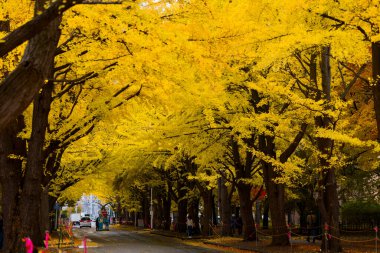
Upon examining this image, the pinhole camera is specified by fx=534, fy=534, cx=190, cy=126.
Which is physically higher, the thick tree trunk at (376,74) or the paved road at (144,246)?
the thick tree trunk at (376,74)

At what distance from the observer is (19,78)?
6.11 m

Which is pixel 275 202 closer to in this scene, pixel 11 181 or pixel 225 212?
pixel 225 212

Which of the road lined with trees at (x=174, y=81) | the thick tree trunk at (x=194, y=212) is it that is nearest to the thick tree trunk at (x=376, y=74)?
the road lined with trees at (x=174, y=81)

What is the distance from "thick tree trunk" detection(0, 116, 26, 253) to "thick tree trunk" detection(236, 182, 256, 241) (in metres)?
15.2

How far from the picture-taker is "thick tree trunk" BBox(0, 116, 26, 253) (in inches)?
544

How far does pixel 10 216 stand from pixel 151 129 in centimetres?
865

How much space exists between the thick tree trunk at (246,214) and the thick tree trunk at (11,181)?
15222 mm

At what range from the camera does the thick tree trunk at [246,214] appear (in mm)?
27922

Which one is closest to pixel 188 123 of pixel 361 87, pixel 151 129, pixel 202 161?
pixel 151 129

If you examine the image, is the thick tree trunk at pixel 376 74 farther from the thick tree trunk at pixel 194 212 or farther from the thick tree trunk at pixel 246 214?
the thick tree trunk at pixel 194 212

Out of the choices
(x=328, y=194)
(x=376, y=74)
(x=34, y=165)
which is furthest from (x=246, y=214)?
(x=34, y=165)

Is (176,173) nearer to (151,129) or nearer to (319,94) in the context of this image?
(151,129)

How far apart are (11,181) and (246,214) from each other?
16.0 m

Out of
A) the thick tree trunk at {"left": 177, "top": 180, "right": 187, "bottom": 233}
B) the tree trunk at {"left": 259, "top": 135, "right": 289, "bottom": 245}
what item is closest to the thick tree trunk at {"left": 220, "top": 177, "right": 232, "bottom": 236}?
the thick tree trunk at {"left": 177, "top": 180, "right": 187, "bottom": 233}
